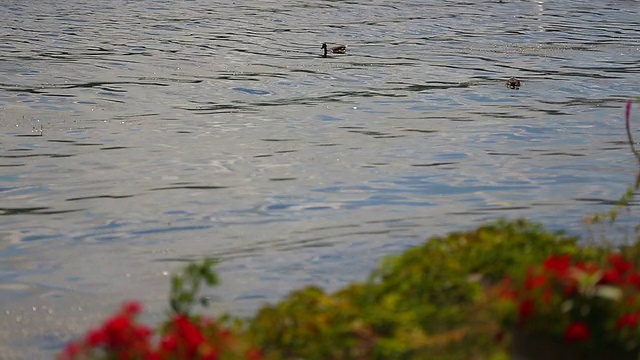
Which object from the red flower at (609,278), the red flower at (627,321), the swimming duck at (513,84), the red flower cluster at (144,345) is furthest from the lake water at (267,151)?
the red flower at (627,321)

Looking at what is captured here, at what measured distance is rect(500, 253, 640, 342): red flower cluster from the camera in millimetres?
5543

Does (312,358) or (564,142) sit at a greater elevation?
(312,358)

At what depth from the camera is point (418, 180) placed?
11.8m

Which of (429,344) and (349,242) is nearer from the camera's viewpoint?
(429,344)

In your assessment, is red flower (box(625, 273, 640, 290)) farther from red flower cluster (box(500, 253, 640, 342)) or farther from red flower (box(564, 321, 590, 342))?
red flower (box(564, 321, 590, 342))

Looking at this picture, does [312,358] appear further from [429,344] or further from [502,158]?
[502,158]

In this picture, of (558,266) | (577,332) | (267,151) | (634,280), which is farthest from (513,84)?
(577,332)

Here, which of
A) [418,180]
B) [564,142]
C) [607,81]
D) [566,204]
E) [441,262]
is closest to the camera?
[441,262]

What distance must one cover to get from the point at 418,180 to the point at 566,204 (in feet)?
5.78

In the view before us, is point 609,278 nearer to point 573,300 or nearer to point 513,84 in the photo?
point 573,300

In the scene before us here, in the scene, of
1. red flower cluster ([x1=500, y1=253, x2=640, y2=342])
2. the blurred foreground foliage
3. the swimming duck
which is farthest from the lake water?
red flower cluster ([x1=500, y1=253, x2=640, y2=342])

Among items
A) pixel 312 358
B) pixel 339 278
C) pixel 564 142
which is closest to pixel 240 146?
pixel 564 142

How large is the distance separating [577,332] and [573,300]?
1.18 feet

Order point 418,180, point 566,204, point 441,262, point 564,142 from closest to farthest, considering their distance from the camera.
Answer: point 441,262 < point 566,204 < point 418,180 < point 564,142
